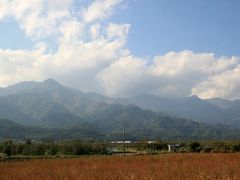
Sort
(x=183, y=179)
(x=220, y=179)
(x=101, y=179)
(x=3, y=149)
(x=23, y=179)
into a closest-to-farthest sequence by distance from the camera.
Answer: (x=220, y=179) < (x=183, y=179) < (x=101, y=179) < (x=23, y=179) < (x=3, y=149)

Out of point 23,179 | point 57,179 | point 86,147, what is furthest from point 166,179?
point 86,147

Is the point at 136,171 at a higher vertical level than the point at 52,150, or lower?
lower

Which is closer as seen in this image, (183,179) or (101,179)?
(183,179)

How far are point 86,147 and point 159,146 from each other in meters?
22.4

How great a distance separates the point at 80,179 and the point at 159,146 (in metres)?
76.7

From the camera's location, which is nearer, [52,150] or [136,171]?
[136,171]

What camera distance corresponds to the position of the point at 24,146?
71.4m

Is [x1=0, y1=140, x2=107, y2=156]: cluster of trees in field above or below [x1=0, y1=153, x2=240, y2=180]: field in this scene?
above

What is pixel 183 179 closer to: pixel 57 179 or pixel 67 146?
pixel 57 179

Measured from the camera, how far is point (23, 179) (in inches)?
533

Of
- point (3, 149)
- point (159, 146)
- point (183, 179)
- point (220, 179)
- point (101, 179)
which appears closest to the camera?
point (220, 179)

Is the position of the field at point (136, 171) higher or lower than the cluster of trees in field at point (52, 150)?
lower

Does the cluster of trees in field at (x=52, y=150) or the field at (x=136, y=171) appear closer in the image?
the field at (x=136, y=171)

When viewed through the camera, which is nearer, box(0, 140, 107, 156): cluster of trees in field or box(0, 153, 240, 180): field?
box(0, 153, 240, 180): field
